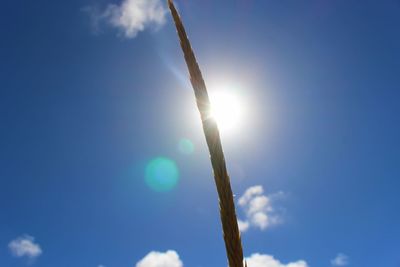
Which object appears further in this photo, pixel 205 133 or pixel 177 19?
pixel 177 19

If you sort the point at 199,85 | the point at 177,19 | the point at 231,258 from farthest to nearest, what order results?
the point at 177,19 → the point at 199,85 → the point at 231,258

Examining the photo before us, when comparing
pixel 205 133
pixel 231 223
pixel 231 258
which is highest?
pixel 205 133

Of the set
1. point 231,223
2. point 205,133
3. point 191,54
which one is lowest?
point 231,223

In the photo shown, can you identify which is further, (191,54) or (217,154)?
(191,54)

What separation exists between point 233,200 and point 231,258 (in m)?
0.25

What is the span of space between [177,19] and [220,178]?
901mm

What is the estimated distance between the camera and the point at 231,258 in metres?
1.53

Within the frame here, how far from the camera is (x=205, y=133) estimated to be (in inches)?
63.0

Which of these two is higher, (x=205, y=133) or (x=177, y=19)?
(x=177, y=19)

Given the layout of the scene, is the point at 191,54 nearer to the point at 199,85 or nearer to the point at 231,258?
the point at 199,85

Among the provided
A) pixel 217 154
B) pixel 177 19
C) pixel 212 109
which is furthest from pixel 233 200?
pixel 177 19

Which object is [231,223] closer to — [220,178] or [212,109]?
[220,178]

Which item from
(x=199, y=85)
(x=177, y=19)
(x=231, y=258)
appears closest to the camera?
(x=231, y=258)

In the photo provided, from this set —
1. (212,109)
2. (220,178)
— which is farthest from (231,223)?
(212,109)
